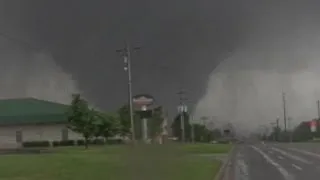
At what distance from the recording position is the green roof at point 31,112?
95875mm

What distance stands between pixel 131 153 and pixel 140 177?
57 centimetres

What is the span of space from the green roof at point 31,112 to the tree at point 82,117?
1495 centimetres

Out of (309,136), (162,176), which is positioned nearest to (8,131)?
(162,176)

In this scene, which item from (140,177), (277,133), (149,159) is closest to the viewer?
(140,177)

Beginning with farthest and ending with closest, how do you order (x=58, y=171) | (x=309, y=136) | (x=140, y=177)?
(x=309, y=136) < (x=58, y=171) < (x=140, y=177)

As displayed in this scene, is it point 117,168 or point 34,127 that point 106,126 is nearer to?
point 34,127

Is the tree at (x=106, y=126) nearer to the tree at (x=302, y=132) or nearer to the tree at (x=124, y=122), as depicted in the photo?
the tree at (x=124, y=122)

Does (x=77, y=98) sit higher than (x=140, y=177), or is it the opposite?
(x=77, y=98)

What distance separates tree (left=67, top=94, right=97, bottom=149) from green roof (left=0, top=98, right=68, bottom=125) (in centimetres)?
1495

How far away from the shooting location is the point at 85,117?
74.1 m

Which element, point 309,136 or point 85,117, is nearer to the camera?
point 85,117

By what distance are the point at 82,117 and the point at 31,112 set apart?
2907cm

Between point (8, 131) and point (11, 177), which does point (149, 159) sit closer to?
point (11, 177)

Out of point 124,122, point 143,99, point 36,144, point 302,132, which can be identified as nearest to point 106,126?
point 143,99
